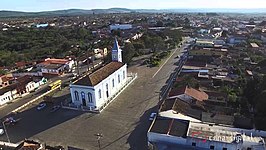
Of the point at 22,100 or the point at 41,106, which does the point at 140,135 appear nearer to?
the point at 41,106

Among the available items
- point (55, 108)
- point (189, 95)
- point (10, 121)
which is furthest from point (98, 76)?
point (189, 95)

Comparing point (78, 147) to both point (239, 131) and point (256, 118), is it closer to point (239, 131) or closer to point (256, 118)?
point (239, 131)

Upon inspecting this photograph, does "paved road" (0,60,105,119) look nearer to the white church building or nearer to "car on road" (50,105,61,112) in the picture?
"car on road" (50,105,61,112)

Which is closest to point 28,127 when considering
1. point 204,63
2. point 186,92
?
point 186,92

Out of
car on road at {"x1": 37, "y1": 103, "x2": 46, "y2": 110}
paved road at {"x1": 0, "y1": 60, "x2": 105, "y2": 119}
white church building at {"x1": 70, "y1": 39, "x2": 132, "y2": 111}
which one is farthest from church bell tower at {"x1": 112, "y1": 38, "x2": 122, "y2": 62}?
car on road at {"x1": 37, "y1": 103, "x2": 46, "y2": 110}

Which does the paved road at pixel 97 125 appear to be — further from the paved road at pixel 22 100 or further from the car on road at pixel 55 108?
the paved road at pixel 22 100
